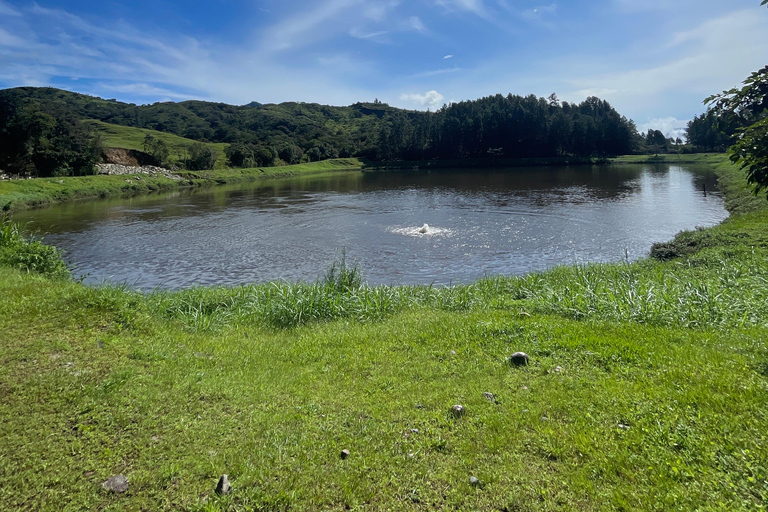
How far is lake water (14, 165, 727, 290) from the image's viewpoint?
72.3ft

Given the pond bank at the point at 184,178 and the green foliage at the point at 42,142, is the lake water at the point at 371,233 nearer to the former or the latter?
the pond bank at the point at 184,178

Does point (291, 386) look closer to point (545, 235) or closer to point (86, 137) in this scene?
point (545, 235)

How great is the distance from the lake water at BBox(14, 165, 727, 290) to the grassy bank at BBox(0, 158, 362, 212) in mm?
4606

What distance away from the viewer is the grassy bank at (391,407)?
4.24m

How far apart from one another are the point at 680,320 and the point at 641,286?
2.52m

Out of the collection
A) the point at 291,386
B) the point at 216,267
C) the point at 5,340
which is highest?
the point at 5,340

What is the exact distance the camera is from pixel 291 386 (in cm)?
671

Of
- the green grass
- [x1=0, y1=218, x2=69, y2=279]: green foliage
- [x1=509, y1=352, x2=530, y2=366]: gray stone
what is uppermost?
the green grass

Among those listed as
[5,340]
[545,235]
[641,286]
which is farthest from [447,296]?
[545,235]

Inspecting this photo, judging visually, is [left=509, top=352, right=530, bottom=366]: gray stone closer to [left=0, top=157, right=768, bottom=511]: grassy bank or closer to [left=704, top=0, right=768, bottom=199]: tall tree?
[left=0, top=157, right=768, bottom=511]: grassy bank

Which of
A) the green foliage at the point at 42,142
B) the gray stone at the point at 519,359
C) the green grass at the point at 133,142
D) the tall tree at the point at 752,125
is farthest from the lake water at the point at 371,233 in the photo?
the green grass at the point at 133,142

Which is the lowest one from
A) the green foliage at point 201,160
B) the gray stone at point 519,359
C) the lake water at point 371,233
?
the lake water at point 371,233

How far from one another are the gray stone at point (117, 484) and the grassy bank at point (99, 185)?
56.2 metres

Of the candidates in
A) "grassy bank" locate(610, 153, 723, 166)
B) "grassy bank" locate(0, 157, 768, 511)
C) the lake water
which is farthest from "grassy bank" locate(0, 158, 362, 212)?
"grassy bank" locate(610, 153, 723, 166)
